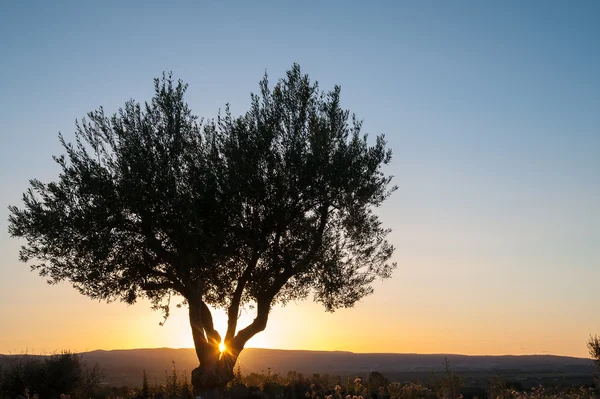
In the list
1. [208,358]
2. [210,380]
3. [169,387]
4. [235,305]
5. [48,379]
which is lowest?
[169,387]

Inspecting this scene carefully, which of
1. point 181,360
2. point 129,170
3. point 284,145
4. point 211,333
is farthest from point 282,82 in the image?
point 181,360

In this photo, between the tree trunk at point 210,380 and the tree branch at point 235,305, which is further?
the tree branch at point 235,305

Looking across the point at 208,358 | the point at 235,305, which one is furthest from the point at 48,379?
the point at 235,305

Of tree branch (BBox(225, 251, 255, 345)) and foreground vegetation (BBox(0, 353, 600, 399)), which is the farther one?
tree branch (BBox(225, 251, 255, 345))

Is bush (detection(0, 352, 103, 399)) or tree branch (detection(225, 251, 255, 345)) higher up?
tree branch (detection(225, 251, 255, 345))

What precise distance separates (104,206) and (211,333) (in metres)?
7.05

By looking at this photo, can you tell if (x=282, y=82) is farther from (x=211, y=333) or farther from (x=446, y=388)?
(x=446, y=388)

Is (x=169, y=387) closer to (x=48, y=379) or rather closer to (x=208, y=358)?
(x=208, y=358)

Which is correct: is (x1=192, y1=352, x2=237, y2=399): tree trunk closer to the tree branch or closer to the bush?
the tree branch

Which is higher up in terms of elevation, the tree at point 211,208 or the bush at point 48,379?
the tree at point 211,208

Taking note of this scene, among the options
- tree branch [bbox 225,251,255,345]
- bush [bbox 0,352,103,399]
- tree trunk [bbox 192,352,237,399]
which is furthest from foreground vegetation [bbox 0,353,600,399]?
tree branch [bbox 225,251,255,345]

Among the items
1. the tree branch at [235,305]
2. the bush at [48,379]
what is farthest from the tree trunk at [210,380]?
the bush at [48,379]

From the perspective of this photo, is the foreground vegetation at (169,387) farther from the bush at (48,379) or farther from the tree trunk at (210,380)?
the tree trunk at (210,380)

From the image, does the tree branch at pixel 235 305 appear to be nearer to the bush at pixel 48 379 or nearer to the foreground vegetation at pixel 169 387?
the foreground vegetation at pixel 169 387
